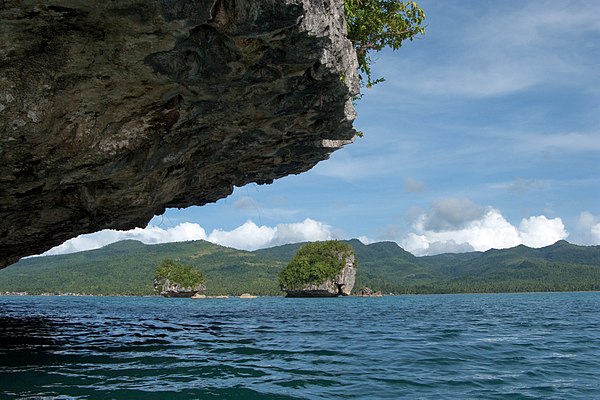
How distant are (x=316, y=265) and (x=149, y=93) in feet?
499

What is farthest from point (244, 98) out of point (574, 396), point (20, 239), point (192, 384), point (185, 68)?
point (20, 239)

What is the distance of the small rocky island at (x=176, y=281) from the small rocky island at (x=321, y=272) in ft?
120

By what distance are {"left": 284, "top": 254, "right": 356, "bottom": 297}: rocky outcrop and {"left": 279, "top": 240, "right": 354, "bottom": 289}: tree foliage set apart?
1450 millimetres

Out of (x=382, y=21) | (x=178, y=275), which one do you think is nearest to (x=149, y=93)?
(x=382, y=21)

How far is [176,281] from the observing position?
17725cm

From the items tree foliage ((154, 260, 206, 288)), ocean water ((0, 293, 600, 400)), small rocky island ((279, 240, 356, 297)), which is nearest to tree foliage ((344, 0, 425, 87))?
ocean water ((0, 293, 600, 400))

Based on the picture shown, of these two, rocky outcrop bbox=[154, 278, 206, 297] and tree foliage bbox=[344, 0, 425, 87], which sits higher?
tree foliage bbox=[344, 0, 425, 87]

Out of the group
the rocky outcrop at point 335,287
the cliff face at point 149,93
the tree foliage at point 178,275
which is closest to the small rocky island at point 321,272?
the rocky outcrop at point 335,287

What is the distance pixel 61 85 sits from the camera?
1189cm

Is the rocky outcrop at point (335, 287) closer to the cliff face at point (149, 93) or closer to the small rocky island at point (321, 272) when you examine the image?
the small rocky island at point (321, 272)

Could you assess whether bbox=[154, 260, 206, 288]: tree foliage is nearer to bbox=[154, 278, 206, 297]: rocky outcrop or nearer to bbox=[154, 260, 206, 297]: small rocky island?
bbox=[154, 260, 206, 297]: small rocky island

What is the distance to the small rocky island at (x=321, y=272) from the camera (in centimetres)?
16100

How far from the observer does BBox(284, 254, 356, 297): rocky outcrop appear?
528ft

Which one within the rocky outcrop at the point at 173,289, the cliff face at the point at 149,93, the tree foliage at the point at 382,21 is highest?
the tree foliage at the point at 382,21
